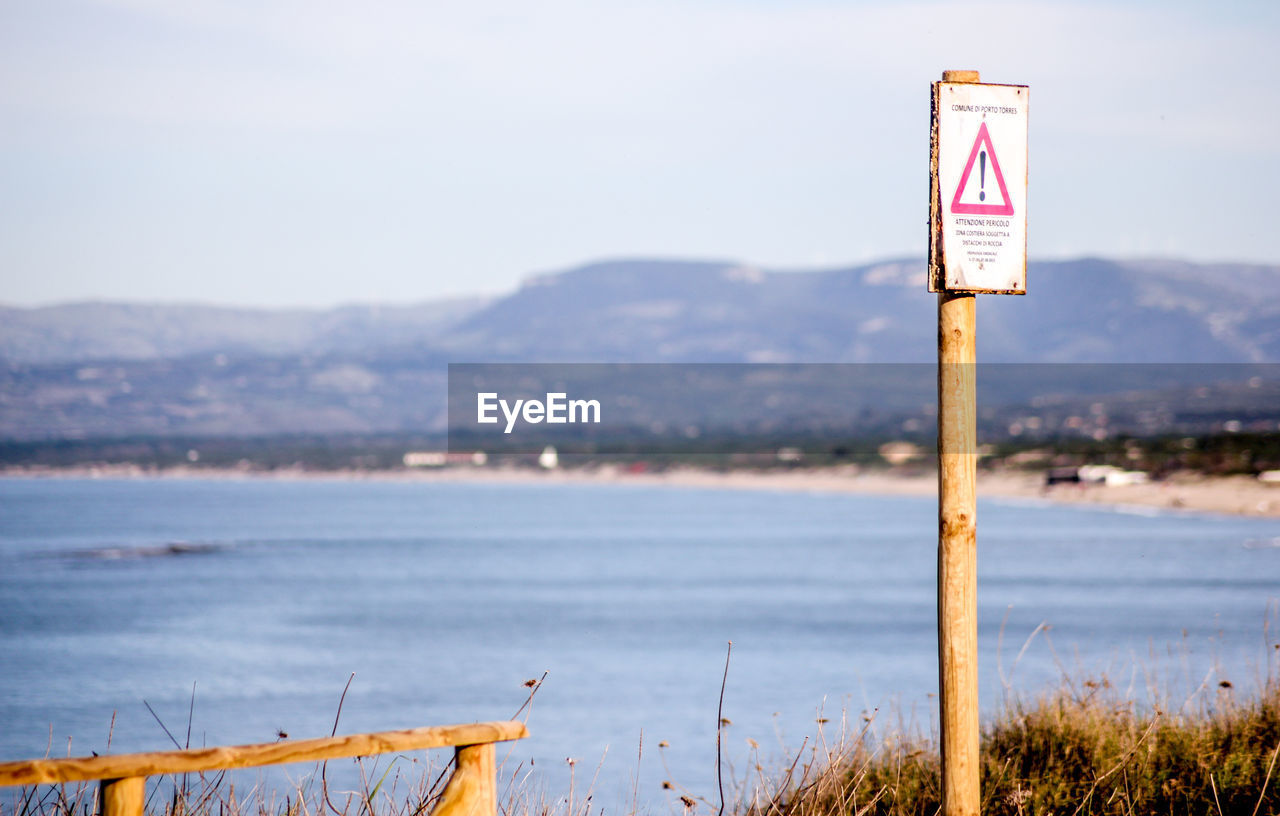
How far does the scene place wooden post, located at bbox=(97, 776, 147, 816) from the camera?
3.44 meters

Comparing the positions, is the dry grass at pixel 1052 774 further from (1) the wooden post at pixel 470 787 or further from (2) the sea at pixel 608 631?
(1) the wooden post at pixel 470 787

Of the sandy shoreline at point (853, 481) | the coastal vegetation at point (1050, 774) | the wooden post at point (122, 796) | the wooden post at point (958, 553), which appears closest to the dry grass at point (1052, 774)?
the coastal vegetation at point (1050, 774)

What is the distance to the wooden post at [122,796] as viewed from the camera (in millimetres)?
3441

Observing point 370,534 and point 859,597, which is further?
point 370,534

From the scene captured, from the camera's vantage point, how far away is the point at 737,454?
448 feet

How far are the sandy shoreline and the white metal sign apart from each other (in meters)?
67.9

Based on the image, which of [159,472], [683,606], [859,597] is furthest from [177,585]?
[159,472]

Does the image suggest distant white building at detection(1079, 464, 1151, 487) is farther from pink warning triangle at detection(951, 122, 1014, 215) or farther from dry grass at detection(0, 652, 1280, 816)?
pink warning triangle at detection(951, 122, 1014, 215)

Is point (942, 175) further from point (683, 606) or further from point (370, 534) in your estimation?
point (370, 534)

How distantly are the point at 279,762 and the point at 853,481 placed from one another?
11301 centimetres

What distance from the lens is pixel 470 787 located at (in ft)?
12.4

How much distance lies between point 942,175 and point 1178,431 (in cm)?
12538

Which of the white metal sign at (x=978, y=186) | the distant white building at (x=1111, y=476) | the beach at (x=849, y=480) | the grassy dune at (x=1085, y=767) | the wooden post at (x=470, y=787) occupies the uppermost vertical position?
the white metal sign at (x=978, y=186)

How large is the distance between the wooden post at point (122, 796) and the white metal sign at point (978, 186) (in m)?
2.63
